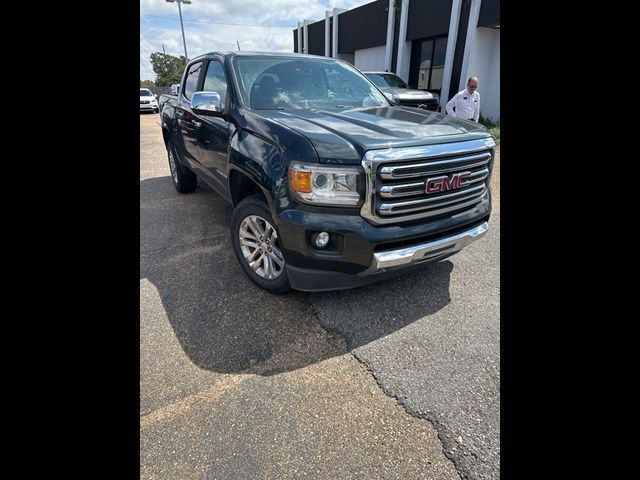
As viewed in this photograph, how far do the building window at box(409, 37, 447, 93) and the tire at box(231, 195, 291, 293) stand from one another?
1350 centimetres

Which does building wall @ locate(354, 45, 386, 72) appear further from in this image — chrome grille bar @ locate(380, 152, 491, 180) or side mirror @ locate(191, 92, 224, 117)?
chrome grille bar @ locate(380, 152, 491, 180)

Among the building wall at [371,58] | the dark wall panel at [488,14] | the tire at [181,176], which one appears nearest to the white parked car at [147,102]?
the building wall at [371,58]

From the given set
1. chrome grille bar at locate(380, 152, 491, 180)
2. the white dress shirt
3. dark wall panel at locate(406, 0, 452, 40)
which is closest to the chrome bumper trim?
chrome grille bar at locate(380, 152, 491, 180)

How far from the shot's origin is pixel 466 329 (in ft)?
8.47

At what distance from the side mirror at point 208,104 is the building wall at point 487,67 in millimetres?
11091

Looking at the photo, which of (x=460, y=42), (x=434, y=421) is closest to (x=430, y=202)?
(x=434, y=421)

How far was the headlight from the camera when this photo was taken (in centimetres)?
221

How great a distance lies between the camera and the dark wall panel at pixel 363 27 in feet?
53.9

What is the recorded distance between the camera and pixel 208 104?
3096 millimetres

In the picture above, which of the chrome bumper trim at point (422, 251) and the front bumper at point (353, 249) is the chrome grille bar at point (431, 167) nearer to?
the front bumper at point (353, 249)

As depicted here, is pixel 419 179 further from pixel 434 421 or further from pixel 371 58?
pixel 371 58

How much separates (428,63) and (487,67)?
302 cm
